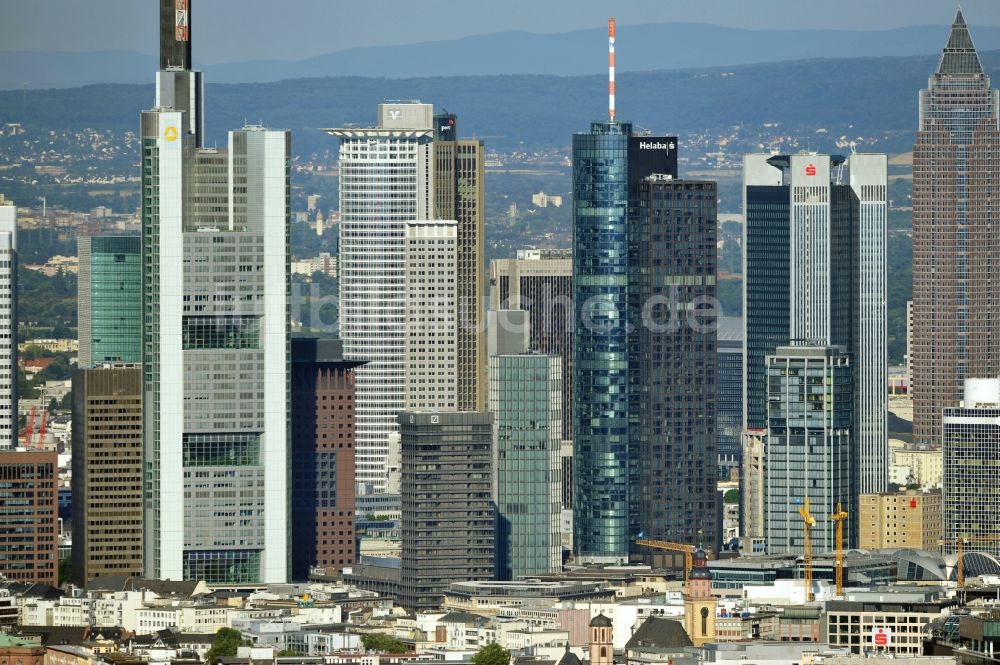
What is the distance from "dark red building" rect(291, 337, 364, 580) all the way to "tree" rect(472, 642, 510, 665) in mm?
29049

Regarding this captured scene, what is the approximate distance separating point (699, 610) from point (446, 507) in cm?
2261

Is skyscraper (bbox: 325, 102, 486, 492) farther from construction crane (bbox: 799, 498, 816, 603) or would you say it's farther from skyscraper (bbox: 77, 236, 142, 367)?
skyscraper (bbox: 77, 236, 142, 367)

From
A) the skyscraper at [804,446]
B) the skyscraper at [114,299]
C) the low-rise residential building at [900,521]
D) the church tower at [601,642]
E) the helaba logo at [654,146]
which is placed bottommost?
the church tower at [601,642]

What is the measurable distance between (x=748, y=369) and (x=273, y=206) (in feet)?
183

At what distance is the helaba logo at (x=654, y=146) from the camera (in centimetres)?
18362

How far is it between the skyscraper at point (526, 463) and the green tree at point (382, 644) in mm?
28913

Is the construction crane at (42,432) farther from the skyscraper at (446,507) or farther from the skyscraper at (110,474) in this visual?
the skyscraper at (446,507)

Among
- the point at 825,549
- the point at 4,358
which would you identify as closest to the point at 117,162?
the point at 4,358

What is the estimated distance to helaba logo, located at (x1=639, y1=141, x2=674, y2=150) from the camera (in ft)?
602

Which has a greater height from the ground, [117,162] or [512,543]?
[117,162]

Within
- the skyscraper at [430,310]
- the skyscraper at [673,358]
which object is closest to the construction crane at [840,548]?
the skyscraper at [673,358]

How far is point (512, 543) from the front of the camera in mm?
161625

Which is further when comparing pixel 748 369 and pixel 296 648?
pixel 748 369

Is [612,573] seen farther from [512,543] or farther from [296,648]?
[296,648]
